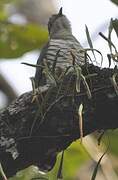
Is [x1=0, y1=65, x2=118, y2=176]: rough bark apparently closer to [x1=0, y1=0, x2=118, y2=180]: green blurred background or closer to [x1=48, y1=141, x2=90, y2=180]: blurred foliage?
[x1=0, y1=0, x2=118, y2=180]: green blurred background

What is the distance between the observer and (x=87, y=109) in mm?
1252

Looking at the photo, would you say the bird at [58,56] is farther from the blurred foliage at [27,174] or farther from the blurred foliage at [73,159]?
the blurred foliage at [73,159]

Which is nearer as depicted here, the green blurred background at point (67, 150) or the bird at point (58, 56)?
the bird at point (58, 56)

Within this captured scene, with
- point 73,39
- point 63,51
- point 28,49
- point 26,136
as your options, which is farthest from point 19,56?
point 26,136

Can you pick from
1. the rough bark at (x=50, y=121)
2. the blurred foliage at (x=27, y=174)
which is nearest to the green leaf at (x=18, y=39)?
the blurred foliage at (x=27, y=174)

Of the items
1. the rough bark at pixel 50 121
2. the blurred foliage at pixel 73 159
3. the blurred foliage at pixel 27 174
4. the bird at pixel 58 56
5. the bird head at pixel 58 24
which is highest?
the bird head at pixel 58 24

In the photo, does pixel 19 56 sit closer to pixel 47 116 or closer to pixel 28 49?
pixel 28 49

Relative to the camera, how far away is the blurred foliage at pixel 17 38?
2158 mm

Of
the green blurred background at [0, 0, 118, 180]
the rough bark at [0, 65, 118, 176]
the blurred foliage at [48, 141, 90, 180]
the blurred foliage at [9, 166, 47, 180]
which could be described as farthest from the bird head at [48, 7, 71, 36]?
the rough bark at [0, 65, 118, 176]

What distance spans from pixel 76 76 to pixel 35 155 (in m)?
0.22

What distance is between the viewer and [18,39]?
2252mm

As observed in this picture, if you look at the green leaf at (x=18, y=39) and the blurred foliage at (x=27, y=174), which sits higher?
the green leaf at (x=18, y=39)

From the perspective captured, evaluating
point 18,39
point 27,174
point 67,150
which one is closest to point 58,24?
point 18,39

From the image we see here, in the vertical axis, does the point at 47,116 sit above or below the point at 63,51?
below
